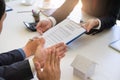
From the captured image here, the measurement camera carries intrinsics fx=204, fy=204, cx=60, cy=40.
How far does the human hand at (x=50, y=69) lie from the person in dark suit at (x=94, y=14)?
449 mm

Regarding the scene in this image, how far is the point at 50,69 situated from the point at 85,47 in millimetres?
456

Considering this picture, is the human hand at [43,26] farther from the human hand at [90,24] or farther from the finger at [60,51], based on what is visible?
the finger at [60,51]

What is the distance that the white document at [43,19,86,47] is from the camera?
1244 millimetres

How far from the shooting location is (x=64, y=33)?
128 centimetres

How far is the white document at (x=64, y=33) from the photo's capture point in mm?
1244

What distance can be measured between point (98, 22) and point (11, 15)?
0.78 meters

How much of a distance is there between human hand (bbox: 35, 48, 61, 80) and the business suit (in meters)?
0.62

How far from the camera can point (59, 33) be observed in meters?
1.29

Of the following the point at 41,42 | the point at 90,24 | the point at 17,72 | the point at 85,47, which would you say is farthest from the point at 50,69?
the point at 90,24

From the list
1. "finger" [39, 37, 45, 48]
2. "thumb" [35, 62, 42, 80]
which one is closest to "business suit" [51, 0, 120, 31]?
"finger" [39, 37, 45, 48]

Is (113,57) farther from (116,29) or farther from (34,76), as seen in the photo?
(34,76)

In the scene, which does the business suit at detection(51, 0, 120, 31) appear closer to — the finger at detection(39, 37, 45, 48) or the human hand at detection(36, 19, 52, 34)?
the human hand at detection(36, 19, 52, 34)

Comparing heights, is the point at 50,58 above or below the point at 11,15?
above

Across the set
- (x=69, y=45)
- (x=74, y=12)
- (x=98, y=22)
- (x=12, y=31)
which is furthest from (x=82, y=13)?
(x=12, y=31)
